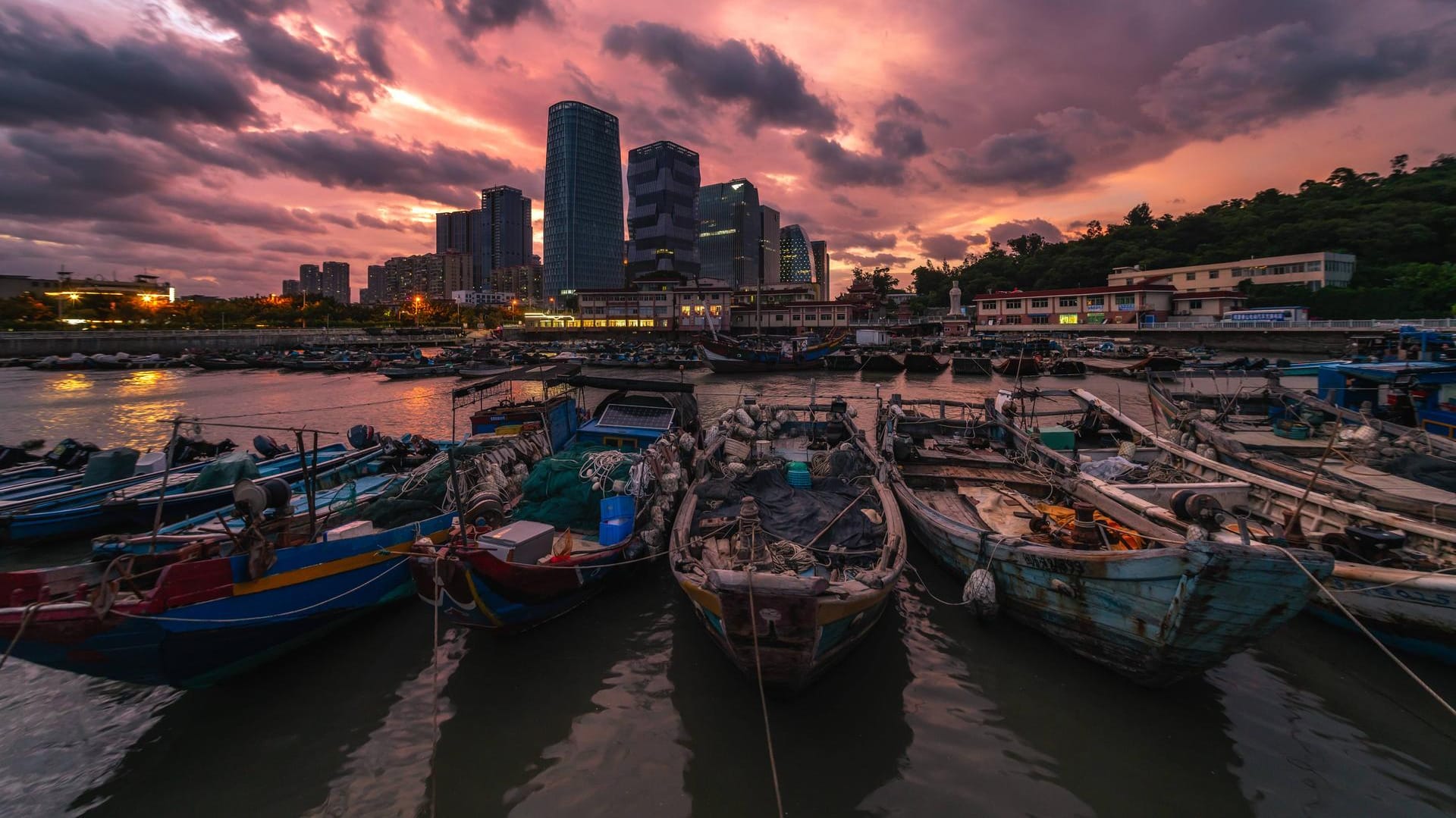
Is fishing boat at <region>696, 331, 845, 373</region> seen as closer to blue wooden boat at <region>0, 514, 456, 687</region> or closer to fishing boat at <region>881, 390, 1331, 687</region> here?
fishing boat at <region>881, 390, 1331, 687</region>

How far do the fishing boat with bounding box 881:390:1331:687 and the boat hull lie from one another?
0.04ft

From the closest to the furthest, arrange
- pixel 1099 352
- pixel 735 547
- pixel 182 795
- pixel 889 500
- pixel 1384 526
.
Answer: pixel 182 795, pixel 1384 526, pixel 735 547, pixel 889 500, pixel 1099 352

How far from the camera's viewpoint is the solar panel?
13844 millimetres

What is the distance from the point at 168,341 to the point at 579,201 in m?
93.2

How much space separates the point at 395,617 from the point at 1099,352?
6214cm

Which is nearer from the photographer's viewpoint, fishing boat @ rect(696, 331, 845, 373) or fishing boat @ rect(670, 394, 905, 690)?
fishing boat @ rect(670, 394, 905, 690)

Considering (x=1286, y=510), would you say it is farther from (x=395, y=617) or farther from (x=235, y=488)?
(x=235, y=488)

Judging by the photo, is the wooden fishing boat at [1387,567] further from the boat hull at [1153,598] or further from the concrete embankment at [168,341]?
the concrete embankment at [168,341]

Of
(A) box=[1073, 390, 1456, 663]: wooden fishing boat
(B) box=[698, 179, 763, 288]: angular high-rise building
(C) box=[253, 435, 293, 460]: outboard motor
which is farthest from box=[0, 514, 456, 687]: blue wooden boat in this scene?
(B) box=[698, 179, 763, 288]: angular high-rise building

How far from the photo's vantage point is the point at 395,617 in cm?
833

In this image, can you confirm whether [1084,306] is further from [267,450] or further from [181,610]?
[181,610]

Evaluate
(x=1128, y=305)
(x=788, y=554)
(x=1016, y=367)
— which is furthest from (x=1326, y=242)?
(x=788, y=554)

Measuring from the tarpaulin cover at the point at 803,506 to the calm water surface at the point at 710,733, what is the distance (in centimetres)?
150

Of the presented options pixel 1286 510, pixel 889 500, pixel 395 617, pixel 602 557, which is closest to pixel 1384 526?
pixel 1286 510
